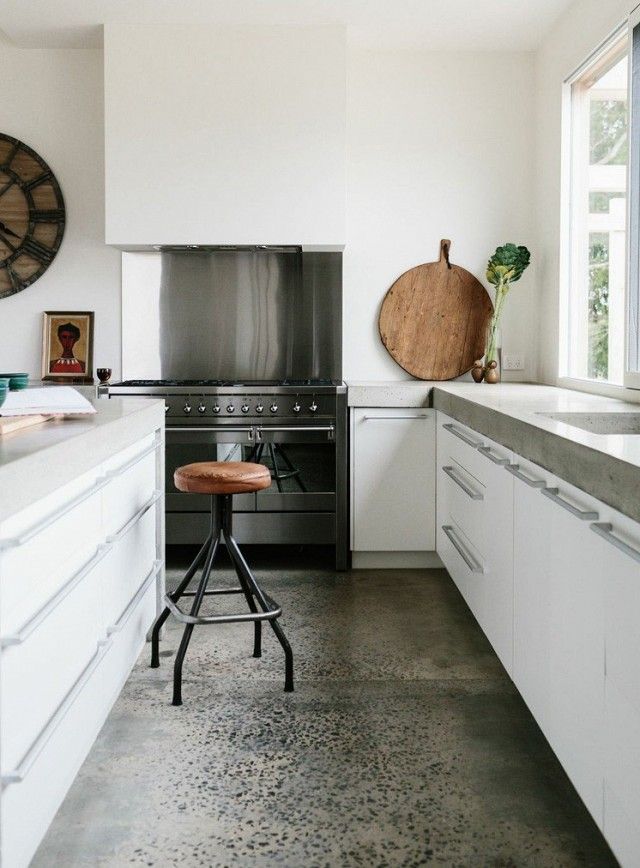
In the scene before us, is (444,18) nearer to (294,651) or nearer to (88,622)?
(294,651)

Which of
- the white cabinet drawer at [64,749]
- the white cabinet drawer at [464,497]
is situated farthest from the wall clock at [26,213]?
the white cabinet drawer at [64,749]

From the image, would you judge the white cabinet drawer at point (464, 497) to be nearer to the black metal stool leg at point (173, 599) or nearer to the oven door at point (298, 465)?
the oven door at point (298, 465)

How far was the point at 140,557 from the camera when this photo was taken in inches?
102

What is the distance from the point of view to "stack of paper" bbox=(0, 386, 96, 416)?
6.52 feet

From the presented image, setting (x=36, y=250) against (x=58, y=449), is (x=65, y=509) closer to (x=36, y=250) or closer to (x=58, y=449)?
(x=58, y=449)

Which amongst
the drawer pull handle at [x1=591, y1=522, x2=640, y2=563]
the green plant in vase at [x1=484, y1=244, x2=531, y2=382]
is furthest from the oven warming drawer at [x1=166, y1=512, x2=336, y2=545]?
the drawer pull handle at [x1=591, y1=522, x2=640, y2=563]

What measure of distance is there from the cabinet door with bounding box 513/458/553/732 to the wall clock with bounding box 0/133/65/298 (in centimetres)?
307

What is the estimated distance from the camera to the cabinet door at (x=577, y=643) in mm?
1645

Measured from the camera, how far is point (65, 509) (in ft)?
5.64

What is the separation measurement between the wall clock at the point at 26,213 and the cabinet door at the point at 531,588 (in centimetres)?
307

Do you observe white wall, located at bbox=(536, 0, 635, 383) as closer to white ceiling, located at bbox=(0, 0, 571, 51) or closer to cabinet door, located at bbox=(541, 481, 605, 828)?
white ceiling, located at bbox=(0, 0, 571, 51)

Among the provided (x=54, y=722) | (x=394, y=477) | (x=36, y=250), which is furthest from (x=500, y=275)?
(x=54, y=722)

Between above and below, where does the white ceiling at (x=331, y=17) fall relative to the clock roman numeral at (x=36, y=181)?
above

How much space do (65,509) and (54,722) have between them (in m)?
0.39
